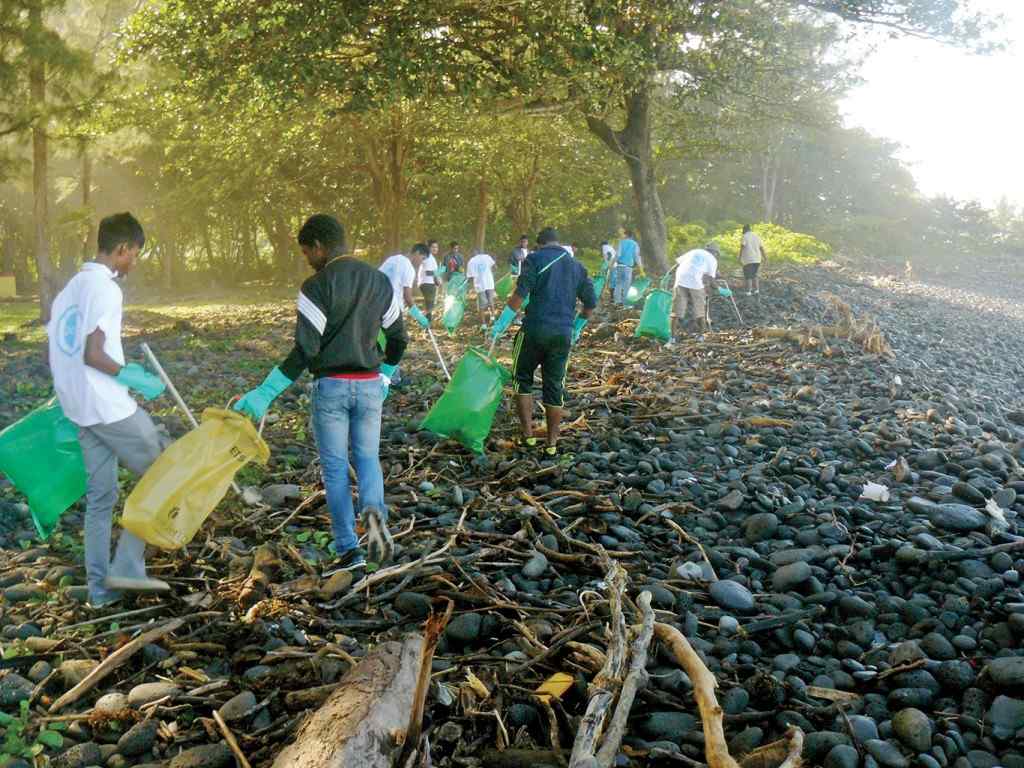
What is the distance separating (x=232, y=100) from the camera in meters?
15.5

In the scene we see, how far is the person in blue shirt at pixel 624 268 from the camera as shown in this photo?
18.1 metres

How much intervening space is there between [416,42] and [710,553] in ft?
36.6

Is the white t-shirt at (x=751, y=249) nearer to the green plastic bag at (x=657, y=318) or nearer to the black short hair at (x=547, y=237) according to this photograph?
the green plastic bag at (x=657, y=318)

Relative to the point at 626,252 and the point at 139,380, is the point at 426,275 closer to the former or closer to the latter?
the point at 626,252

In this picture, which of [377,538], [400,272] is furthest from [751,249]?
[377,538]

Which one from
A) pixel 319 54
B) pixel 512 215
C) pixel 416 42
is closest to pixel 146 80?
pixel 319 54

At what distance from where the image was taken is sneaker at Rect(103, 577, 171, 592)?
4285mm

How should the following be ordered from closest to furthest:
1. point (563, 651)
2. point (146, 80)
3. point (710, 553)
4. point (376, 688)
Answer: point (376, 688) → point (563, 651) → point (710, 553) → point (146, 80)

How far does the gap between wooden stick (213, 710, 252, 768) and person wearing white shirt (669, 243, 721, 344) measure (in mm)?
10859

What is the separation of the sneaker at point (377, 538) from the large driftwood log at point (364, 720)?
Answer: 1671 mm

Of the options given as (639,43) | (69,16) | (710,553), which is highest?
(69,16)

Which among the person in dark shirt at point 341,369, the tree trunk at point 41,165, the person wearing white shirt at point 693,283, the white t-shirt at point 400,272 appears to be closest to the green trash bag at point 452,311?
the person wearing white shirt at point 693,283

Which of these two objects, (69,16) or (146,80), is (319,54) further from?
(69,16)

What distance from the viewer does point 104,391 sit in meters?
4.19
